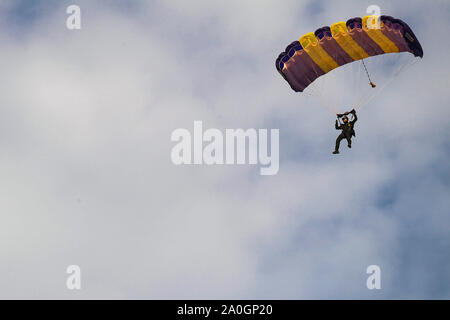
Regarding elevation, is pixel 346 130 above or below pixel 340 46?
below

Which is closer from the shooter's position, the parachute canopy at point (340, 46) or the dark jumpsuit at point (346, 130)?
the parachute canopy at point (340, 46)

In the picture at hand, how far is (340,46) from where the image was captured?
→ 151 ft

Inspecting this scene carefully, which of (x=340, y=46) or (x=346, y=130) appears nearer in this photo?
(x=346, y=130)

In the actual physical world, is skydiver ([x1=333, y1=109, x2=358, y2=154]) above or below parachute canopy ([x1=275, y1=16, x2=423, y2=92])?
below

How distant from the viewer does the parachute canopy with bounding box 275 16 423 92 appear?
44.2 metres

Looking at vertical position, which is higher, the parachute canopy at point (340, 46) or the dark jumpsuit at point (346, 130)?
the parachute canopy at point (340, 46)

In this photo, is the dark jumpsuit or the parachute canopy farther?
the dark jumpsuit

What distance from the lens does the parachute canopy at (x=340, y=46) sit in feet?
145
